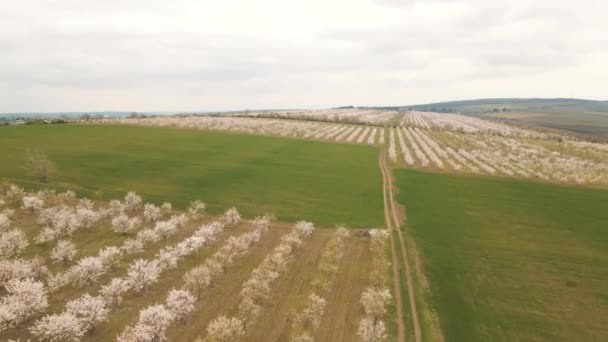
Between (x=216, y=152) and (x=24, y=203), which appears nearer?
(x=24, y=203)

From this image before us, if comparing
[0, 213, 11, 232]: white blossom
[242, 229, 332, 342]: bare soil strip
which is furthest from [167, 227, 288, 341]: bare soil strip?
[0, 213, 11, 232]: white blossom

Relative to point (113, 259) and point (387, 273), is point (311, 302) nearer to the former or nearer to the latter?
point (387, 273)

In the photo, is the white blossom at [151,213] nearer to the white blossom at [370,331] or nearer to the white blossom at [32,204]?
the white blossom at [32,204]

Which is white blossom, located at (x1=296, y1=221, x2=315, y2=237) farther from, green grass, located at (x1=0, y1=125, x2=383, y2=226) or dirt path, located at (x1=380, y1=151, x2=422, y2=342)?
dirt path, located at (x1=380, y1=151, x2=422, y2=342)

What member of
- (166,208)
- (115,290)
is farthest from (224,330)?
(166,208)

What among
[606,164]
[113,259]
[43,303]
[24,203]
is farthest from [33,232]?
[606,164]
